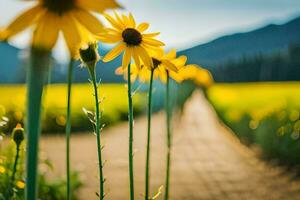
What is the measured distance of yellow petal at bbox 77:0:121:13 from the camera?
742 mm

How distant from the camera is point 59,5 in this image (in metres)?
0.76

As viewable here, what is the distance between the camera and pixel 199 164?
8250 mm

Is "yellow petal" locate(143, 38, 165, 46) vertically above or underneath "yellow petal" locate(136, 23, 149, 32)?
underneath

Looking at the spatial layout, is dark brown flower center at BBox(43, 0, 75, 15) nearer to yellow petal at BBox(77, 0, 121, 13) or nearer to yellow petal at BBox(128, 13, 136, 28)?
yellow petal at BBox(77, 0, 121, 13)

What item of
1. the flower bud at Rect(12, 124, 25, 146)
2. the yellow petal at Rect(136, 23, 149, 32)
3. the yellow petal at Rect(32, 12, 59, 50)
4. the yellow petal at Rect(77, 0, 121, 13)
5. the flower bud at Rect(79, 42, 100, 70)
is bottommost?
the flower bud at Rect(12, 124, 25, 146)

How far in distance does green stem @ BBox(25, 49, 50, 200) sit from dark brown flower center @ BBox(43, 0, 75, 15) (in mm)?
99

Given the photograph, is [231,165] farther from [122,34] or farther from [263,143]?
[122,34]

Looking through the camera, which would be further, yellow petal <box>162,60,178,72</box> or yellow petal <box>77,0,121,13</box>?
A: yellow petal <box>162,60,178,72</box>

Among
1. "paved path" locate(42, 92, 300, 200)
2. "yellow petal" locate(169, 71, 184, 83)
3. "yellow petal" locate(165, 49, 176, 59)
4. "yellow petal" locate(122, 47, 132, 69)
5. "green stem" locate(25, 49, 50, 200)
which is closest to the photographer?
"green stem" locate(25, 49, 50, 200)

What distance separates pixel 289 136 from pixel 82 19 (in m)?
7.67

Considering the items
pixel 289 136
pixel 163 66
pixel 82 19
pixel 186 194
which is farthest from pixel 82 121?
pixel 82 19

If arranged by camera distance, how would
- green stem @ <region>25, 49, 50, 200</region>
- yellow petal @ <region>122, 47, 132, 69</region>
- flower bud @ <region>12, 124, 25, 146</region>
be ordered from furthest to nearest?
flower bud @ <region>12, 124, 25, 146</region> → yellow petal @ <region>122, 47, 132, 69</region> → green stem @ <region>25, 49, 50, 200</region>

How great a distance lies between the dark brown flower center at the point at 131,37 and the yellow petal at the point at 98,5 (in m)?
0.67

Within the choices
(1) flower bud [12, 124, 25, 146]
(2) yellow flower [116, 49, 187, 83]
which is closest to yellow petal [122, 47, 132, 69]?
(2) yellow flower [116, 49, 187, 83]
